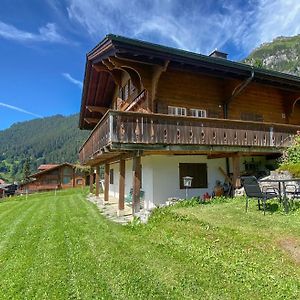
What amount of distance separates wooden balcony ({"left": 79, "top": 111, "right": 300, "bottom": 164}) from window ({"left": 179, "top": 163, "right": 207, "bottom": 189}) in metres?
2.33

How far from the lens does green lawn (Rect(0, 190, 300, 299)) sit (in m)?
4.58

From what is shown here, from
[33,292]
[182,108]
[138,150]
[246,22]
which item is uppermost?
[246,22]

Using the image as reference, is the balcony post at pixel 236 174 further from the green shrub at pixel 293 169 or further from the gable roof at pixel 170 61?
the gable roof at pixel 170 61

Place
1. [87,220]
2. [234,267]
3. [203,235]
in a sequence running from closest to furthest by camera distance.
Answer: [234,267], [203,235], [87,220]

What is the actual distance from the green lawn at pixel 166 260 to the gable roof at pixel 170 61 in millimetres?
6047

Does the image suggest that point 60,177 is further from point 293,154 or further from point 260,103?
point 293,154

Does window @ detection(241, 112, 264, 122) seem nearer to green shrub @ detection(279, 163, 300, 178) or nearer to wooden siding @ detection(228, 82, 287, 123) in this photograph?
wooden siding @ detection(228, 82, 287, 123)

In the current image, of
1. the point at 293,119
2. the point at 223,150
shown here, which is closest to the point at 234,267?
the point at 223,150

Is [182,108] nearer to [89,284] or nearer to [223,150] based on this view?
[223,150]

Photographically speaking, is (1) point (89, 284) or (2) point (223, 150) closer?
(1) point (89, 284)

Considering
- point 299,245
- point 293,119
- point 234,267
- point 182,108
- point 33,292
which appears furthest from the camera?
point 293,119

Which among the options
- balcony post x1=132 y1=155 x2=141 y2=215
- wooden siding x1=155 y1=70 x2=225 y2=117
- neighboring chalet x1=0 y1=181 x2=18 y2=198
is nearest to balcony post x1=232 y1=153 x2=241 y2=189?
wooden siding x1=155 y1=70 x2=225 y2=117

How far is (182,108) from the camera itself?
1352cm

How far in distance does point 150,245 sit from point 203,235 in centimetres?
127
